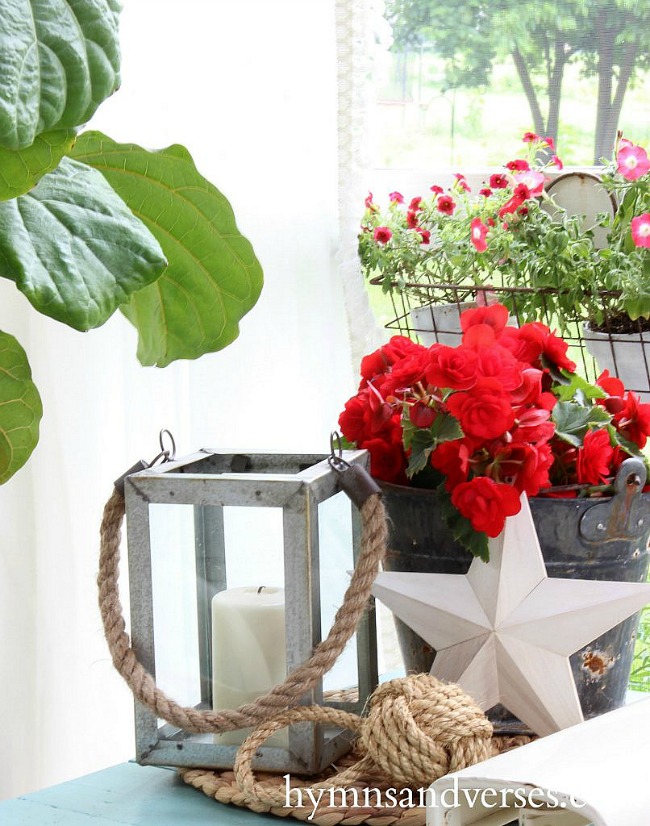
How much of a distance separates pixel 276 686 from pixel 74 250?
14.6 inches

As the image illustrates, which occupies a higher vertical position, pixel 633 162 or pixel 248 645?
pixel 633 162

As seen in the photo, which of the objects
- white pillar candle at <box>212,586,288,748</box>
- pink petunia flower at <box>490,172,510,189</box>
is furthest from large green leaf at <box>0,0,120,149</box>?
pink petunia flower at <box>490,172,510,189</box>

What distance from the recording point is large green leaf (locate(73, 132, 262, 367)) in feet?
3.07

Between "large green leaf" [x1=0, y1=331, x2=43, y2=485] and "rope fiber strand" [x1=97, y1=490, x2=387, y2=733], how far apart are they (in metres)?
0.09

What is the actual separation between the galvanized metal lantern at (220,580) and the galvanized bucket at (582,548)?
0.08 m

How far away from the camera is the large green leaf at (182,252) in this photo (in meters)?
0.94

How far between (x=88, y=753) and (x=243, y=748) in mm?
700

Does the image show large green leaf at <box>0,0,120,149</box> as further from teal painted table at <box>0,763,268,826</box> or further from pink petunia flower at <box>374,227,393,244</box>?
pink petunia flower at <box>374,227,393,244</box>

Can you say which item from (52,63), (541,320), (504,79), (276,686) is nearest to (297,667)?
(276,686)

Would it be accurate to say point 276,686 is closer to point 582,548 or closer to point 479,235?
point 582,548

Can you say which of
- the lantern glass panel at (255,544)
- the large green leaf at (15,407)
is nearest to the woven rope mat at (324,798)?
the lantern glass panel at (255,544)

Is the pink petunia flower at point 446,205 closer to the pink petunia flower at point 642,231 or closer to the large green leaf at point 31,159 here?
the pink petunia flower at point 642,231

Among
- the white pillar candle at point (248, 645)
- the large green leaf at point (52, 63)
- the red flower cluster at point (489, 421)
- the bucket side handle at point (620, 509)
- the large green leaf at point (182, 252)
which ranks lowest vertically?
the white pillar candle at point (248, 645)

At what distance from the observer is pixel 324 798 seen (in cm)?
81
